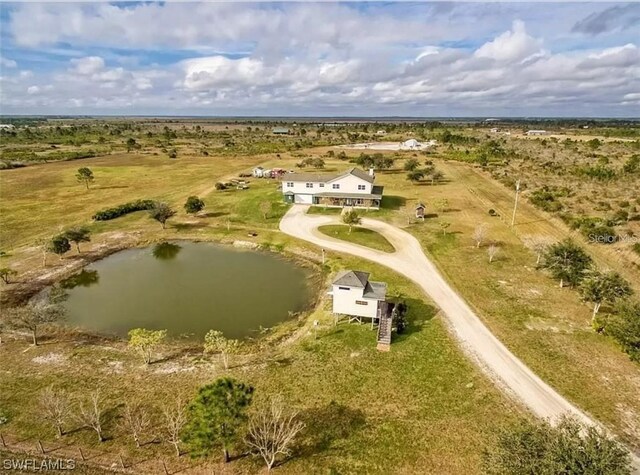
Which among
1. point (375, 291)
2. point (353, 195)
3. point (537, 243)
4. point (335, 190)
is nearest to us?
point (375, 291)

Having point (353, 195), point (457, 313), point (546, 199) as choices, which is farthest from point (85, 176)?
point (546, 199)

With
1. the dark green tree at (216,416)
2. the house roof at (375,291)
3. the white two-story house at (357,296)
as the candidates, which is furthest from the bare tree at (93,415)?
the house roof at (375,291)

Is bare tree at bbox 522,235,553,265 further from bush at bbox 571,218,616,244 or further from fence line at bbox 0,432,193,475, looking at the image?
fence line at bbox 0,432,193,475

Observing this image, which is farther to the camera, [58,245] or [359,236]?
[359,236]

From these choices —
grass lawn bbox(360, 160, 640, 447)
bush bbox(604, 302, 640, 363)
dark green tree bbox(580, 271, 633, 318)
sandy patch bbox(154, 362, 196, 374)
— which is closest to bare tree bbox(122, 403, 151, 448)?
sandy patch bbox(154, 362, 196, 374)

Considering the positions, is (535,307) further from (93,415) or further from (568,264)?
(93,415)

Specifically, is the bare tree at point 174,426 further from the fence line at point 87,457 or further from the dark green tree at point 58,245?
the dark green tree at point 58,245

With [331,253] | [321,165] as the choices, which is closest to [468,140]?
[321,165]
